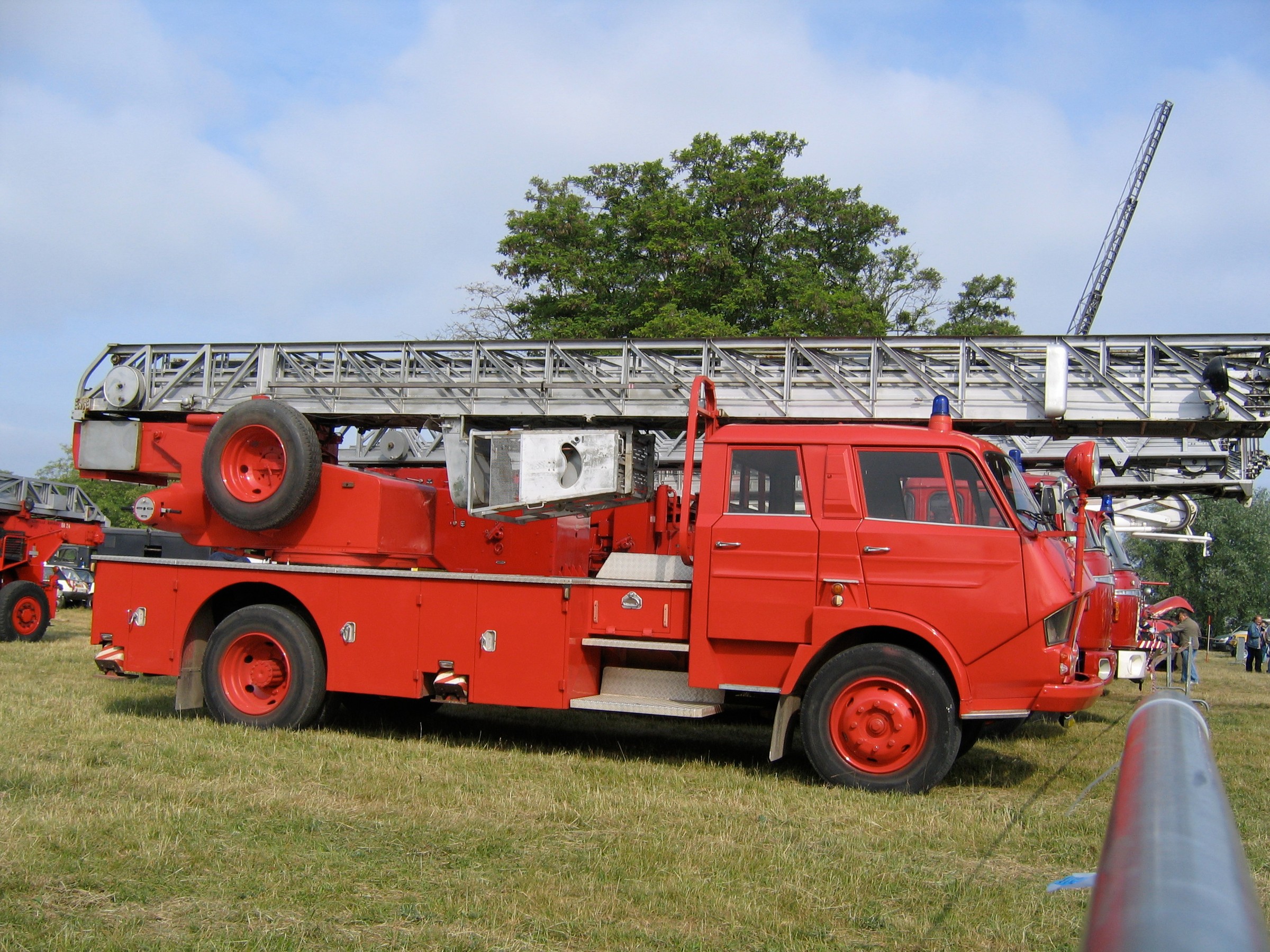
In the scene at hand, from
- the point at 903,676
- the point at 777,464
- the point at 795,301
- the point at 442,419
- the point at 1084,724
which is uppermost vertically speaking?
the point at 795,301

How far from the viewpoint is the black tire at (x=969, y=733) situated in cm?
813

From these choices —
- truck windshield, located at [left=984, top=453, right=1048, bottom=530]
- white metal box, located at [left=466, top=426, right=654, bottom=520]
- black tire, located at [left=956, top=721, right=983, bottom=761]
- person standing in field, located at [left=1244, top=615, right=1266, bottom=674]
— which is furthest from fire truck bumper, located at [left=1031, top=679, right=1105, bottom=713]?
person standing in field, located at [left=1244, top=615, right=1266, bottom=674]

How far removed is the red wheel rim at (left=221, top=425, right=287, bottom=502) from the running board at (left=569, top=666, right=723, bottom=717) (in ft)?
11.5

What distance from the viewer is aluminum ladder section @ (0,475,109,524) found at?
19406 mm

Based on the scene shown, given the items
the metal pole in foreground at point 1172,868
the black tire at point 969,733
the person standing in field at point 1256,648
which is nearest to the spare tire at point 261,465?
the black tire at point 969,733

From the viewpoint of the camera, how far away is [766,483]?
7988 mm

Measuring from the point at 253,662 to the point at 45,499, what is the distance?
1406 centimetres

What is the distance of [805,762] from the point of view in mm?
8656

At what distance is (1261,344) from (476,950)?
9.51 meters

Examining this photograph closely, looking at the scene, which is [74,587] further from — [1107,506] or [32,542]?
[1107,506]

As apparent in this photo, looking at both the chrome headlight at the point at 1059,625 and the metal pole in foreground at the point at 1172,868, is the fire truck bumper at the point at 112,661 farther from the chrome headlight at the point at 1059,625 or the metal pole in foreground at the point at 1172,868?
the metal pole in foreground at the point at 1172,868

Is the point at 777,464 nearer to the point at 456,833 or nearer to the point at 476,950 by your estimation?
the point at 456,833

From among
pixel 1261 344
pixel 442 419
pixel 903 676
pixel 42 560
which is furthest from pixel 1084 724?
pixel 42 560

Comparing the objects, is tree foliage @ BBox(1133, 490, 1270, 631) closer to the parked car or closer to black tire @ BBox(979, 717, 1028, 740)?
the parked car
